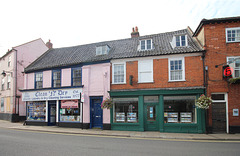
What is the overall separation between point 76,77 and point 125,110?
237 inches

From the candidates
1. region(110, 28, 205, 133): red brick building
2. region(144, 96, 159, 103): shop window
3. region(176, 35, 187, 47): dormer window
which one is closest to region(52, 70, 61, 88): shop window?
region(110, 28, 205, 133): red brick building

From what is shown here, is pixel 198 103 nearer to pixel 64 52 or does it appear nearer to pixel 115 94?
pixel 115 94

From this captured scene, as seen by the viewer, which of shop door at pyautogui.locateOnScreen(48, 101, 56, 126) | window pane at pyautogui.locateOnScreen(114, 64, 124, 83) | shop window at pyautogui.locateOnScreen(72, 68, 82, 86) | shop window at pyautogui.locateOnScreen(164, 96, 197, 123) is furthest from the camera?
shop door at pyautogui.locateOnScreen(48, 101, 56, 126)

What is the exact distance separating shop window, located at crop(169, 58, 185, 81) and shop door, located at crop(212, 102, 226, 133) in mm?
3338

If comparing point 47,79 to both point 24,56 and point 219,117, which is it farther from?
point 219,117

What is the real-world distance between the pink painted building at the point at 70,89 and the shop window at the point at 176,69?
555 cm

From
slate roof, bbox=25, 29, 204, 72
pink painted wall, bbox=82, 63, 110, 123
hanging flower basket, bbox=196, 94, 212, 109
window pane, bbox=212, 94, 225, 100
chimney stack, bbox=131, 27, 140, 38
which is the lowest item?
hanging flower basket, bbox=196, 94, 212, 109

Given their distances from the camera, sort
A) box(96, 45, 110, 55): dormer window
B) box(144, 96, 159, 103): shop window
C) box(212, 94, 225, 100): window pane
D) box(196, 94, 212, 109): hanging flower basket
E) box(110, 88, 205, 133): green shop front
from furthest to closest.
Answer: box(96, 45, 110, 55): dormer window < box(144, 96, 159, 103): shop window < box(110, 88, 205, 133): green shop front < box(212, 94, 225, 100): window pane < box(196, 94, 212, 109): hanging flower basket

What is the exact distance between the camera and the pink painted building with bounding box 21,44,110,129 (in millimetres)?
15211

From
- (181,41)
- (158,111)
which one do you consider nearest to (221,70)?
(181,41)

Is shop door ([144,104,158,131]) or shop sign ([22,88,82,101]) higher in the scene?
shop sign ([22,88,82,101])

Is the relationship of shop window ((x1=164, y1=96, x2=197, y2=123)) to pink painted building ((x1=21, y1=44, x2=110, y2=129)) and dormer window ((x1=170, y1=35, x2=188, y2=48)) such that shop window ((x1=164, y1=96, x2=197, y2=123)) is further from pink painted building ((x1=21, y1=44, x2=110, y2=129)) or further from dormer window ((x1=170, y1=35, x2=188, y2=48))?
pink painted building ((x1=21, y1=44, x2=110, y2=129))

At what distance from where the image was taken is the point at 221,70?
12.6m

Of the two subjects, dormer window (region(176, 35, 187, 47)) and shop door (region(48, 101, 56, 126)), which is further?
shop door (region(48, 101, 56, 126))
